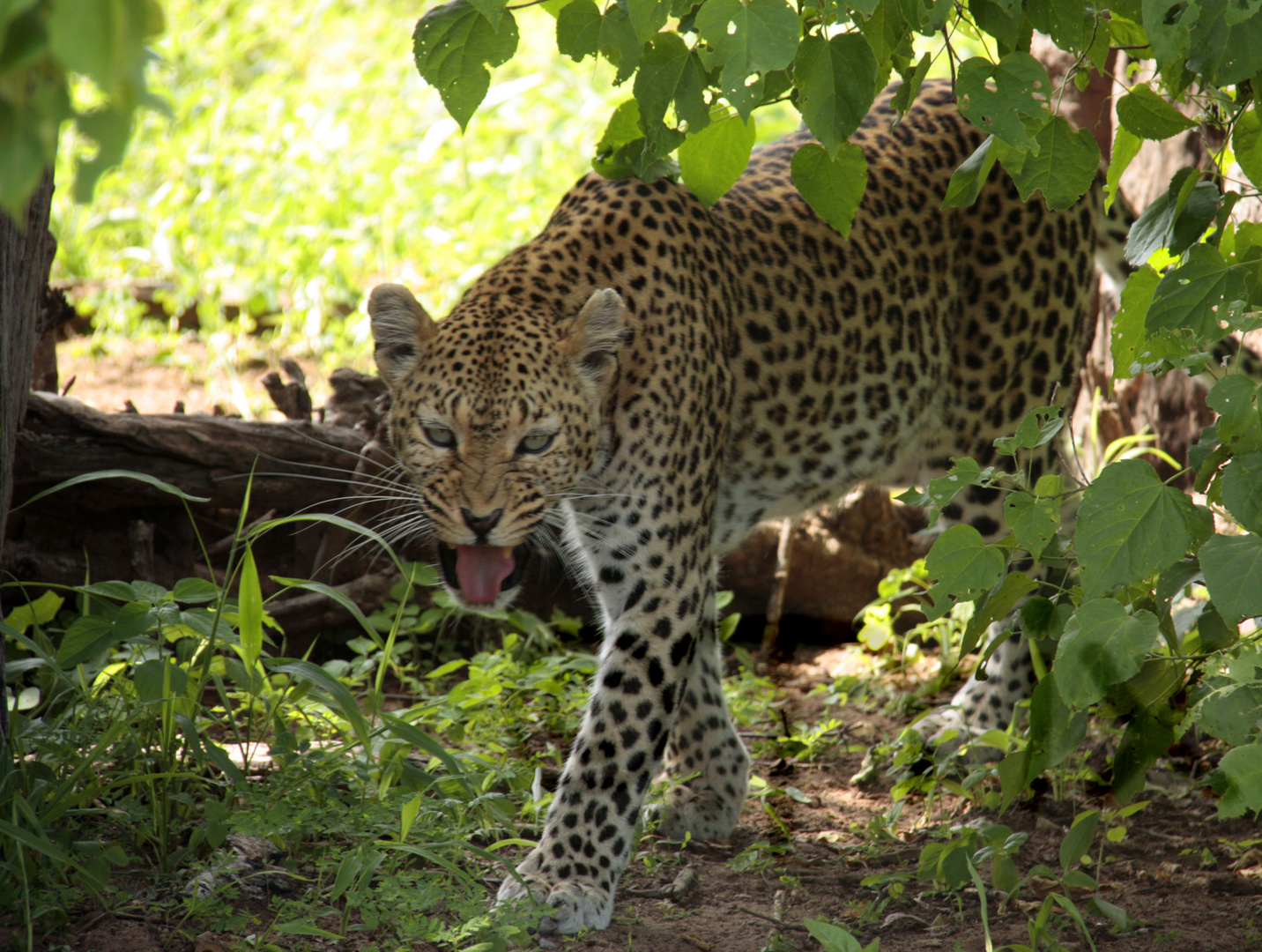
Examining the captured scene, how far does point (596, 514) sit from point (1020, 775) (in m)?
1.59

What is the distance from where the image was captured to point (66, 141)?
8969 mm

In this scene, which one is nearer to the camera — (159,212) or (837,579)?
(837,579)

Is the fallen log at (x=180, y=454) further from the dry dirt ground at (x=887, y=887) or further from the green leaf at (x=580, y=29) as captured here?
the green leaf at (x=580, y=29)

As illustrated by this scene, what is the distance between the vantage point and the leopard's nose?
403cm

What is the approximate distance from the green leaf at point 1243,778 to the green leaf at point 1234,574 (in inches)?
12.3

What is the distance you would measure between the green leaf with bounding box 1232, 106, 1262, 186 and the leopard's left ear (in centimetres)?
189

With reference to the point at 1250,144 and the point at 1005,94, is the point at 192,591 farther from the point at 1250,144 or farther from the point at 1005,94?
the point at 1250,144

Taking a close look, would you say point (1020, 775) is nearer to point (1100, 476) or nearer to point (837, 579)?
point (1100, 476)

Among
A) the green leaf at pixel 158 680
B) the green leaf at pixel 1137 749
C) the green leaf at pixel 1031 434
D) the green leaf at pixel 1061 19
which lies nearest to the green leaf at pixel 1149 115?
the green leaf at pixel 1061 19

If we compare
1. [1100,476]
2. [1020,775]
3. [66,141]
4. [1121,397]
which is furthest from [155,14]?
[66,141]

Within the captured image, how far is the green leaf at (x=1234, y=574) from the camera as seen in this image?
8.05ft

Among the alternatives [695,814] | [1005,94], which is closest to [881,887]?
[695,814]

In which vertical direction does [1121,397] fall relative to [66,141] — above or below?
below

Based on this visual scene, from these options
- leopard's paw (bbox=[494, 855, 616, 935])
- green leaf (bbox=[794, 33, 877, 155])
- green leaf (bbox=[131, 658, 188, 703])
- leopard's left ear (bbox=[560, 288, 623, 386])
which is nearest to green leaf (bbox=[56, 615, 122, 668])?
green leaf (bbox=[131, 658, 188, 703])
